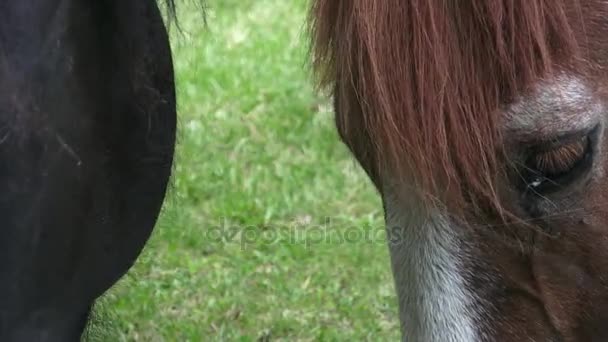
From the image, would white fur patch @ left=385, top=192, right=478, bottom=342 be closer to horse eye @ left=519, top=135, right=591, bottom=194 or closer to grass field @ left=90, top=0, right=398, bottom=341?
horse eye @ left=519, top=135, right=591, bottom=194

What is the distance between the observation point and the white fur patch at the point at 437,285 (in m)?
1.28

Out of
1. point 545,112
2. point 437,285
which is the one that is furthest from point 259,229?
point 545,112

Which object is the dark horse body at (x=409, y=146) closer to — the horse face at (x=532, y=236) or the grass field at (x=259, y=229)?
the horse face at (x=532, y=236)

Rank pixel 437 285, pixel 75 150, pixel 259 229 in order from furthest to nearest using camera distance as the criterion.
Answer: pixel 259 229 → pixel 437 285 → pixel 75 150

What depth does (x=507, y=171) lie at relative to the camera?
1.25 meters

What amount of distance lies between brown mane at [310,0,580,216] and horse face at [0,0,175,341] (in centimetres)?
24

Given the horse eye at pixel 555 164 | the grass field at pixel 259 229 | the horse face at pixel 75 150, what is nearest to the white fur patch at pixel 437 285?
the horse eye at pixel 555 164

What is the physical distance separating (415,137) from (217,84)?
2798 mm

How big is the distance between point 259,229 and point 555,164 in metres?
1.84

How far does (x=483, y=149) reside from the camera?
1.21 m

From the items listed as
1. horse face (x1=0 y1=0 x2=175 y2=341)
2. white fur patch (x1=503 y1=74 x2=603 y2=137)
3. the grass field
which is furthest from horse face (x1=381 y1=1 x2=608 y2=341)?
the grass field

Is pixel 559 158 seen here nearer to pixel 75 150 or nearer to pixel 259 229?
pixel 75 150

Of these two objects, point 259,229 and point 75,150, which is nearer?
point 75,150

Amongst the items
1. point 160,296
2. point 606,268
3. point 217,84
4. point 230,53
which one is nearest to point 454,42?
point 606,268
